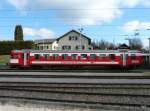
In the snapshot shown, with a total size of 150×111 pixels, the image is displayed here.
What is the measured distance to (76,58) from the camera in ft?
168

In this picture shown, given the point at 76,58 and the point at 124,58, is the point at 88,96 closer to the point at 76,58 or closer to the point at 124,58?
the point at 124,58

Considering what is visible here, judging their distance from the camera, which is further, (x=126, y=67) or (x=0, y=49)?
(x=0, y=49)

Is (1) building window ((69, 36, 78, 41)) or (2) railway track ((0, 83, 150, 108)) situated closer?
(2) railway track ((0, 83, 150, 108))

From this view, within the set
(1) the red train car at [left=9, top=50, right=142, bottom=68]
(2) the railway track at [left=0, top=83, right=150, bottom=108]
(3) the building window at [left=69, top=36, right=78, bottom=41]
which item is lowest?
(2) the railway track at [left=0, top=83, right=150, bottom=108]

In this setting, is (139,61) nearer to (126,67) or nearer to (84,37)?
(126,67)

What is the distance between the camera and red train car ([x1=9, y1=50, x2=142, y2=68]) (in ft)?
166

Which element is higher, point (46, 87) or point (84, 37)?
point (84, 37)

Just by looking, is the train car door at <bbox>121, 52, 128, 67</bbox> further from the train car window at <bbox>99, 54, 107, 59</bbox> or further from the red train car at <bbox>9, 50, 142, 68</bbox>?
the train car window at <bbox>99, 54, 107, 59</bbox>

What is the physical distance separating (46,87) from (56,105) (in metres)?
7.44

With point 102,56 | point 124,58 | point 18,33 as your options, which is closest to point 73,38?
point 18,33

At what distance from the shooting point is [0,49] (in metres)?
93.5

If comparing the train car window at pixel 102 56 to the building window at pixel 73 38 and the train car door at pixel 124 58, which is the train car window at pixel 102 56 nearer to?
the train car door at pixel 124 58

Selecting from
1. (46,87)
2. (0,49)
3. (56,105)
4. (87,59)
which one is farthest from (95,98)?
(0,49)

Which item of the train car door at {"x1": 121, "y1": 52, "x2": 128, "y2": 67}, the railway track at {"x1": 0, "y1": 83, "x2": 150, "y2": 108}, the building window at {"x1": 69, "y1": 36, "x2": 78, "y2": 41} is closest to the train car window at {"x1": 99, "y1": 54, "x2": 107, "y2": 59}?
the train car door at {"x1": 121, "y1": 52, "x2": 128, "y2": 67}
